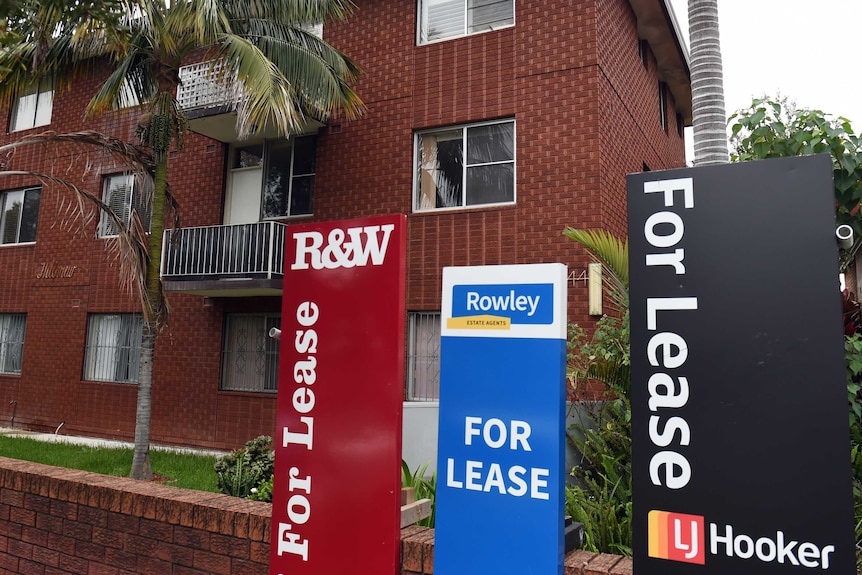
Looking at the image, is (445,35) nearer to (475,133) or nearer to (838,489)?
(475,133)

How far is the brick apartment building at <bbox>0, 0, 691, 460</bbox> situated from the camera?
9.81 metres

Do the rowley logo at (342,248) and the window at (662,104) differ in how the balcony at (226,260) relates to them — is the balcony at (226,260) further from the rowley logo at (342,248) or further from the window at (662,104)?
the window at (662,104)

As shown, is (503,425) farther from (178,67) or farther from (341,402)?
(178,67)

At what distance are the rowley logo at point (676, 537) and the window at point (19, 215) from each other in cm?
1703

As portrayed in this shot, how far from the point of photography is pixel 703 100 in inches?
191

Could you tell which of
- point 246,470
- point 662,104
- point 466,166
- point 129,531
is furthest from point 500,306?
point 662,104

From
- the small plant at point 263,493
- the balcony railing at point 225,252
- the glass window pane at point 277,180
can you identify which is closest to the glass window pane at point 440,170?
the balcony railing at point 225,252

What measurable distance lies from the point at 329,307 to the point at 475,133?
8.06m

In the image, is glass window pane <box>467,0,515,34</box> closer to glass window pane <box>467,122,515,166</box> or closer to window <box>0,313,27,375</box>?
glass window pane <box>467,122,515,166</box>

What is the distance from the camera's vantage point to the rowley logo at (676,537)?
1852 millimetres

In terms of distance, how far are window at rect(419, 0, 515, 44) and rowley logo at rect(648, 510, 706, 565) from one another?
9928 millimetres

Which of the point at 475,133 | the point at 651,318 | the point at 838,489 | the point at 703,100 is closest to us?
the point at 838,489

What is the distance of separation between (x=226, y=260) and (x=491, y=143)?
5.01 m

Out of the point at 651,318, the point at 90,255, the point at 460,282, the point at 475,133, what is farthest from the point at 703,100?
the point at 90,255
